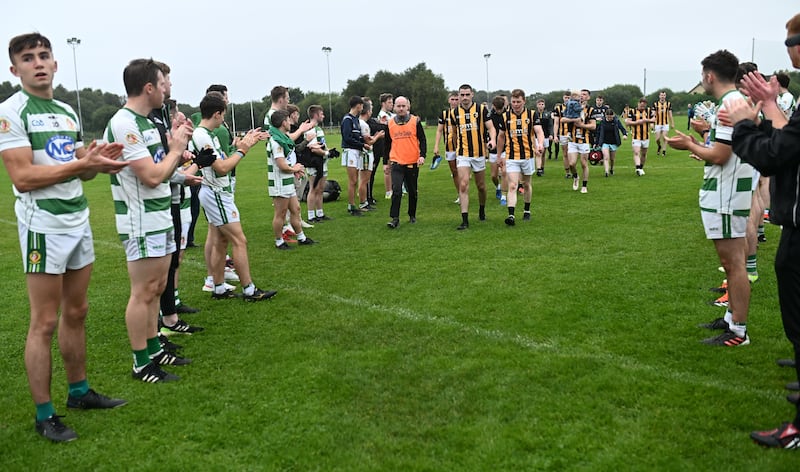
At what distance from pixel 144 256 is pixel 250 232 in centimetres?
694

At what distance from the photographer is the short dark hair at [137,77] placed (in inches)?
172

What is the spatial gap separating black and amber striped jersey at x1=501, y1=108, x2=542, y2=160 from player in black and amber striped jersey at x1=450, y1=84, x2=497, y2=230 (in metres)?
0.34

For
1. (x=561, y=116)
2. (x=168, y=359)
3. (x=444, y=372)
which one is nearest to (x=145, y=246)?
(x=168, y=359)

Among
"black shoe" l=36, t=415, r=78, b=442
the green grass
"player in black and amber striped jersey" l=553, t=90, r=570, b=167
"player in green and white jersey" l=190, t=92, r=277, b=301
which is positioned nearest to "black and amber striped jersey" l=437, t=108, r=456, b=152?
the green grass

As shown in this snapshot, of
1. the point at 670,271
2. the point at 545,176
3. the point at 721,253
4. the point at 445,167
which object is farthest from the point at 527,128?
the point at 445,167

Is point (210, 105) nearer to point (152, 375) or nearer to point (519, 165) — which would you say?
point (152, 375)

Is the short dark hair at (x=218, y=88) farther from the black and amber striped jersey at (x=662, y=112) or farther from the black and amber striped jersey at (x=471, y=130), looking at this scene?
the black and amber striped jersey at (x=662, y=112)

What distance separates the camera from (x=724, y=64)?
478 cm

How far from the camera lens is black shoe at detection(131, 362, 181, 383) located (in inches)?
186

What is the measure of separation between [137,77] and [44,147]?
919mm

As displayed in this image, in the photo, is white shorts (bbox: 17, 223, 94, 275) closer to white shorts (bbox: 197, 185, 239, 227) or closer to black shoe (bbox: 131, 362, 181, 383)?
black shoe (bbox: 131, 362, 181, 383)

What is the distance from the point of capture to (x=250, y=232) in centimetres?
1140

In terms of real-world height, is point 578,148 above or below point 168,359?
above

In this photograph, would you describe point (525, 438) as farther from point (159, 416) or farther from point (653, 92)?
point (653, 92)
